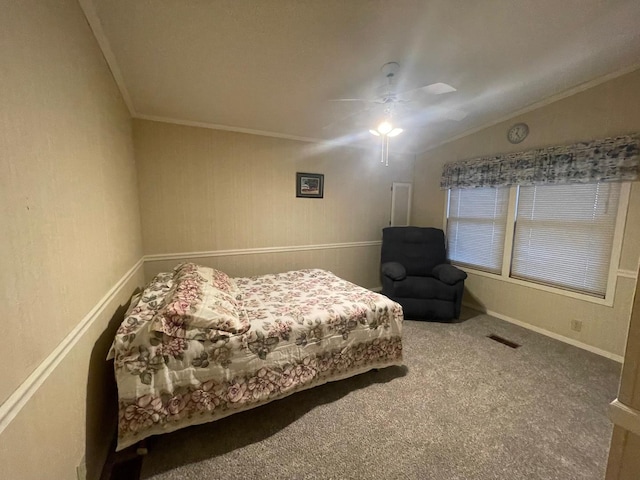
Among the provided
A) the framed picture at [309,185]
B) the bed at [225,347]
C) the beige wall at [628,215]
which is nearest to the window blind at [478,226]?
the beige wall at [628,215]

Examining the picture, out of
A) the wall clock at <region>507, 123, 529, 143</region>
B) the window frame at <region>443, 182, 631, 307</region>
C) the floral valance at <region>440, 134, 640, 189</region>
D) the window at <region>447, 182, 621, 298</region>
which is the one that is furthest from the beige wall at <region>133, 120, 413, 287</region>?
the wall clock at <region>507, 123, 529, 143</region>

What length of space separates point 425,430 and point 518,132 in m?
3.27

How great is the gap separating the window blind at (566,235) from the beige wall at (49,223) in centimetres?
401

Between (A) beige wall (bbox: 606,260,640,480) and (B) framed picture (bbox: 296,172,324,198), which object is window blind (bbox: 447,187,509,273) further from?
(A) beige wall (bbox: 606,260,640,480)

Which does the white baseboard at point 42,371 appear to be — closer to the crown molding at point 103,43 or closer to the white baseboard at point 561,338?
the crown molding at point 103,43

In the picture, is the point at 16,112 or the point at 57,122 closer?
the point at 16,112

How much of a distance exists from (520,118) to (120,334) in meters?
4.21

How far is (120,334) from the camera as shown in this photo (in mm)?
1429

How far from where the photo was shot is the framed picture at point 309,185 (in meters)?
3.58

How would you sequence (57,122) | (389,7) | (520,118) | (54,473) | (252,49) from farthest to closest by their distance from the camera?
(520,118) < (252,49) < (389,7) < (57,122) < (54,473)

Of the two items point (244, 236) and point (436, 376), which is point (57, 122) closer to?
point (244, 236)

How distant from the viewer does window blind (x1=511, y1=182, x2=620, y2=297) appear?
2.61 meters

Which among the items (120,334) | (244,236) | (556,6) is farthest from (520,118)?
(120,334)

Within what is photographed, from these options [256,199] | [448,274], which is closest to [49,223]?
[256,199]
